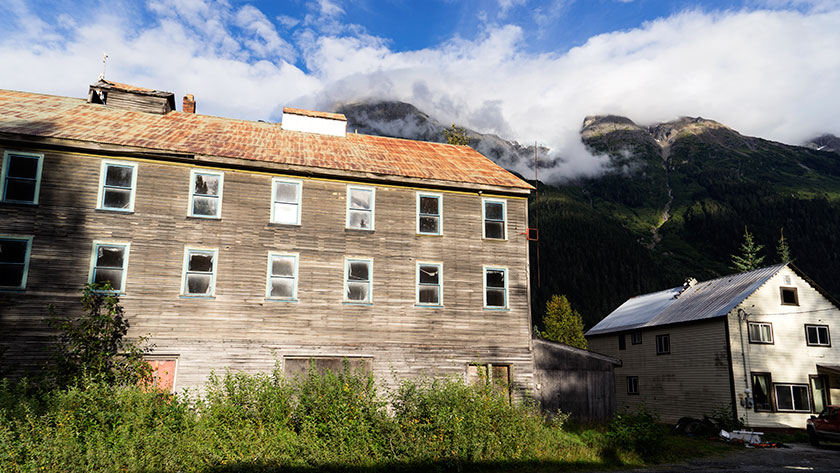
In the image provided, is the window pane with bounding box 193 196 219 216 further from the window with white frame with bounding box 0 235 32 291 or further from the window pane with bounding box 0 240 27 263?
the window pane with bounding box 0 240 27 263

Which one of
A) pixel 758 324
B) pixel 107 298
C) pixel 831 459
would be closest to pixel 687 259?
pixel 758 324

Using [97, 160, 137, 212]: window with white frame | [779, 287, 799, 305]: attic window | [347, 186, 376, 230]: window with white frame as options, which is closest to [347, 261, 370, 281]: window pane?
[347, 186, 376, 230]: window with white frame

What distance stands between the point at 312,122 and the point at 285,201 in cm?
642

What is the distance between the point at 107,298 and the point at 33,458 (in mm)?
6756

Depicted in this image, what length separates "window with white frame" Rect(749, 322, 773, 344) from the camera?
28.9m

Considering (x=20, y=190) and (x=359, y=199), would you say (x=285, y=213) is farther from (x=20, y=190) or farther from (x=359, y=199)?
(x=20, y=190)

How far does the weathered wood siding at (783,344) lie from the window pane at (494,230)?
14.9m

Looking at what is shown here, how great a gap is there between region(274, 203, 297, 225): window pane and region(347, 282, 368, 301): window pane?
3326 millimetres

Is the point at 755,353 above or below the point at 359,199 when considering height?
below

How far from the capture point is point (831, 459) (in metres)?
19.0

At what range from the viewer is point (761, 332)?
29.1 metres

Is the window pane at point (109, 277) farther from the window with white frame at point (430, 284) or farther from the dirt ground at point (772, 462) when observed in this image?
the dirt ground at point (772, 462)

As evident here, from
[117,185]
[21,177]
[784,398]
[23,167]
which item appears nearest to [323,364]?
[117,185]


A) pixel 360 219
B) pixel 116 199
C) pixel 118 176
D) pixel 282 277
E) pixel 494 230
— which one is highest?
pixel 118 176
